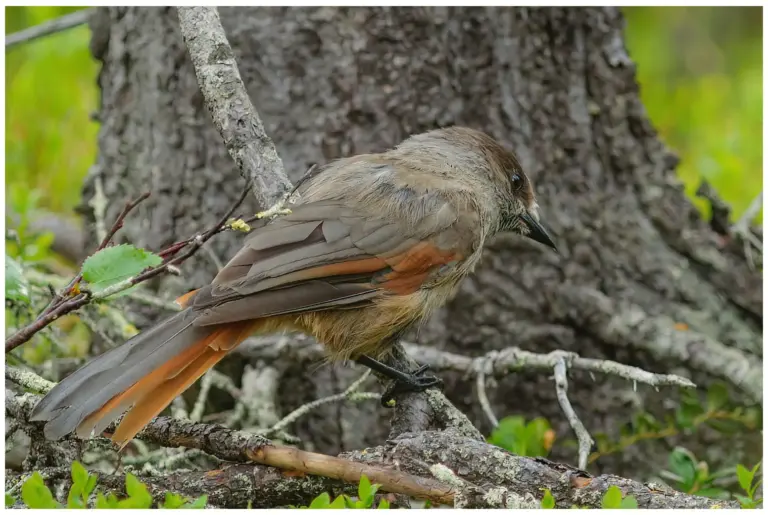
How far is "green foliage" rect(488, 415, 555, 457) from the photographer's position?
12.3 ft

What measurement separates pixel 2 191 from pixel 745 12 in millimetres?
7321

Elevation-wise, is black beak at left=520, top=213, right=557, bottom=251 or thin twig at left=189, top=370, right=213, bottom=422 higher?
black beak at left=520, top=213, right=557, bottom=251

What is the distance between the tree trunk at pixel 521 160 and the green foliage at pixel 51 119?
3.82 ft

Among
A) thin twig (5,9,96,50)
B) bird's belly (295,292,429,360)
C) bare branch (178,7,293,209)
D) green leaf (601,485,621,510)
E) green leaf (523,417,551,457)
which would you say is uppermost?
thin twig (5,9,96,50)

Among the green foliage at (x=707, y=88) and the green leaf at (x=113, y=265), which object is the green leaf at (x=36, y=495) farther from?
the green foliage at (x=707, y=88)

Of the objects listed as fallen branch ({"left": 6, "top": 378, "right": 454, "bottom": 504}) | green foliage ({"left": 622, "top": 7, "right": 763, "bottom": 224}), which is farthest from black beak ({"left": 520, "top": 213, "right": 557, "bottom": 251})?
fallen branch ({"left": 6, "top": 378, "right": 454, "bottom": 504})

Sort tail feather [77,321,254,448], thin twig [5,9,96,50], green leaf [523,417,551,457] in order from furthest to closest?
thin twig [5,9,96,50]
green leaf [523,417,551,457]
tail feather [77,321,254,448]

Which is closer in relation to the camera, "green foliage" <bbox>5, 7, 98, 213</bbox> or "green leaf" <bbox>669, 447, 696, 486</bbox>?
"green leaf" <bbox>669, 447, 696, 486</bbox>

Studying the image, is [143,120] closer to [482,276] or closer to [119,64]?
[119,64]

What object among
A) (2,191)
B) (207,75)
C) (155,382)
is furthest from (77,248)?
(155,382)

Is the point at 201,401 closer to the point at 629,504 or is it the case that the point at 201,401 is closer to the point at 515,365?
the point at 515,365

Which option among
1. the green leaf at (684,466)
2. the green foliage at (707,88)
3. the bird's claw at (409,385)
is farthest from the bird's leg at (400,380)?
the green foliage at (707,88)

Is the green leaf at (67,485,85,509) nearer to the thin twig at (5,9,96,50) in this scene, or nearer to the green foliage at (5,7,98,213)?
the thin twig at (5,9,96,50)

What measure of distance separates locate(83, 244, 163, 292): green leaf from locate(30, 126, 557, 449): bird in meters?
0.42
